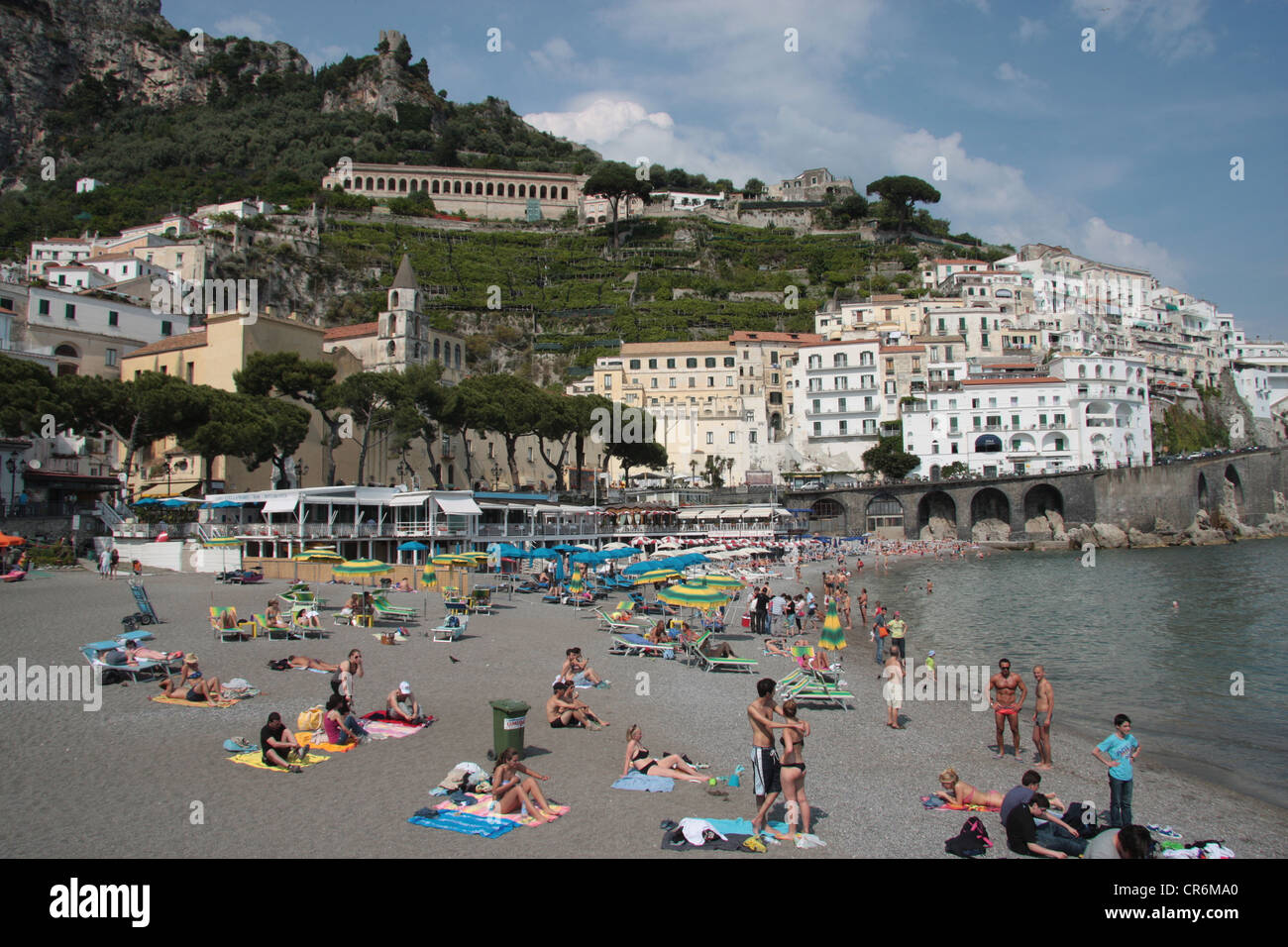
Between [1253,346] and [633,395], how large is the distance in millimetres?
84840

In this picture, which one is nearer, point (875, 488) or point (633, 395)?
point (875, 488)

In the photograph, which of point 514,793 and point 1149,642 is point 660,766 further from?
point 1149,642

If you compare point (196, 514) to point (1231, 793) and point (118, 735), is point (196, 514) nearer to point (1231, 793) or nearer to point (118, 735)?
point (118, 735)

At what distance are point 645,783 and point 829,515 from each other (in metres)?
56.5

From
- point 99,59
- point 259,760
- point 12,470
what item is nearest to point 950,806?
point 259,760

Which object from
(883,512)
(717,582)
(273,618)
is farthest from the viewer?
(883,512)

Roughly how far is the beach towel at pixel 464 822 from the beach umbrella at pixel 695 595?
10.2m

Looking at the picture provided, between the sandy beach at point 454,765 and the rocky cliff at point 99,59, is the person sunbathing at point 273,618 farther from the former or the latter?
the rocky cliff at point 99,59

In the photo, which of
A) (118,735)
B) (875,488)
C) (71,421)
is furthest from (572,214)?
(118,735)

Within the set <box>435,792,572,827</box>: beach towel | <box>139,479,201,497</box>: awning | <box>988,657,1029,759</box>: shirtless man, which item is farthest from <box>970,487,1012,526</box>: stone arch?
<box>435,792,572,827</box>: beach towel

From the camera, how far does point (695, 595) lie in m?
17.3

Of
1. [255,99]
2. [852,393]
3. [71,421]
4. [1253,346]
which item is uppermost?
[255,99]

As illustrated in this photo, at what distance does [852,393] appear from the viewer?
68.7m

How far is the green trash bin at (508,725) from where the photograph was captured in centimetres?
866
